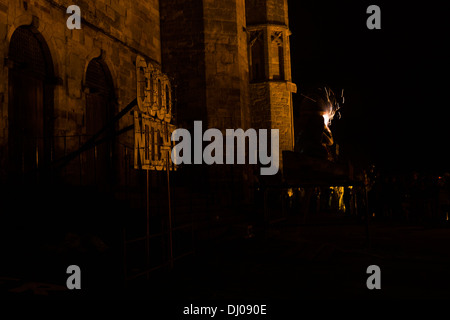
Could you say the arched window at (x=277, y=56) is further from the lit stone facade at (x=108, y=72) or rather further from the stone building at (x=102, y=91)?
the stone building at (x=102, y=91)

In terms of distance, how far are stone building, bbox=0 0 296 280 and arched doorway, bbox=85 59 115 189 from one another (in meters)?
0.03

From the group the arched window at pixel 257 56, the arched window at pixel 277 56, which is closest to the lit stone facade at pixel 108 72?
the arched window at pixel 257 56

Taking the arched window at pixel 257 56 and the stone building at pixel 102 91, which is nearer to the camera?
the stone building at pixel 102 91

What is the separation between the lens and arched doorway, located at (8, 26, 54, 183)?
9.98m

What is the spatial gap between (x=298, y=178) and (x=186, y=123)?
12.5 ft

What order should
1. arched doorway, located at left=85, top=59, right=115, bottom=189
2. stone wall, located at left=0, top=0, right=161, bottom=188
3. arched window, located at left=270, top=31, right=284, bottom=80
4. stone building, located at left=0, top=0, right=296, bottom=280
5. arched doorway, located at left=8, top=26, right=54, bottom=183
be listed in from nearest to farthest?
stone building, located at left=0, top=0, right=296, bottom=280 → stone wall, located at left=0, top=0, right=161, bottom=188 → arched doorway, located at left=8, top=26, right=54, bottom=183 → arched doorway, located at left=85, top=59, right=115, bottom=189 → arched window, located at left=270, top=31, right=284, bottom=80

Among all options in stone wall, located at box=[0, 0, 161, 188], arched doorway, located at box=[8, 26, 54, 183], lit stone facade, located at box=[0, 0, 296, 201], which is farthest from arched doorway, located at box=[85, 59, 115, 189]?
arched doorway, located at box=[8, 26, 54, 183]

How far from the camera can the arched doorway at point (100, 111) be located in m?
12.5

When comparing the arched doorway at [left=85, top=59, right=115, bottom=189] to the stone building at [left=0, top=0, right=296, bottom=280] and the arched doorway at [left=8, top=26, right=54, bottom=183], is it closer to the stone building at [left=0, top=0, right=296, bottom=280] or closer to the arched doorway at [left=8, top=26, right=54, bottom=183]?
the stone building at [left=0, top=0, right=296, bottom=280]

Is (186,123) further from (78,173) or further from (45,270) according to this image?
(45,270)

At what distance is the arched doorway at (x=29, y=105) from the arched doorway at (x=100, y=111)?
4.64 ft
